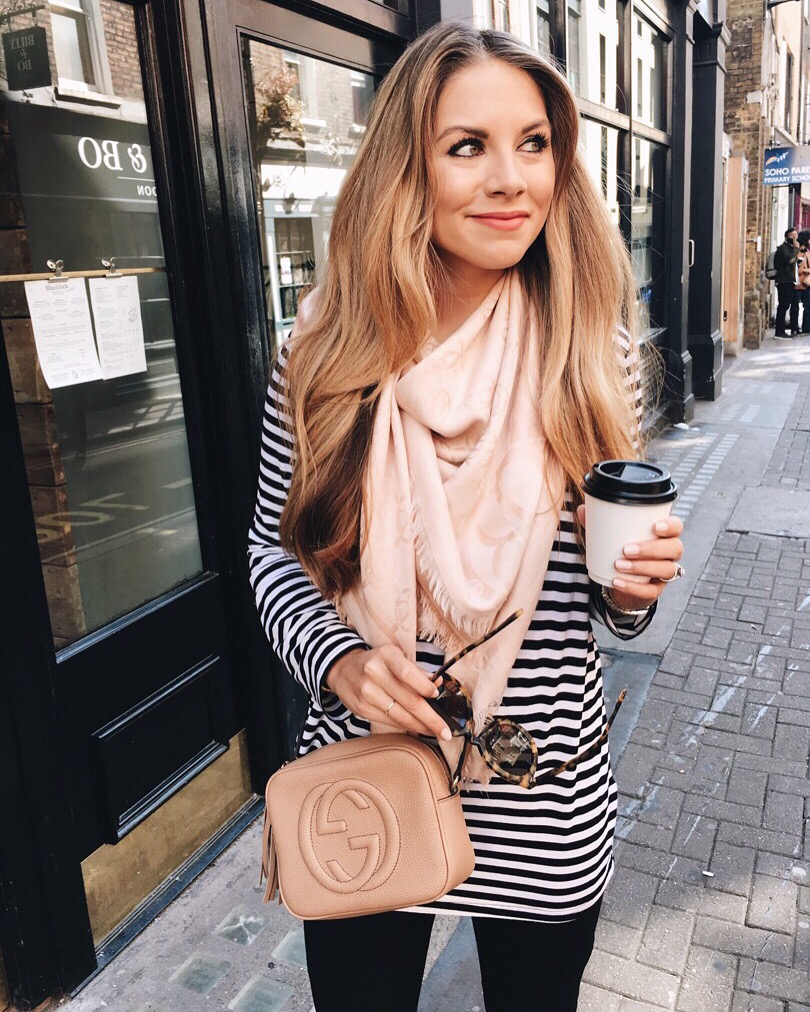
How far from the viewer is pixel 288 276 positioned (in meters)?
3.31

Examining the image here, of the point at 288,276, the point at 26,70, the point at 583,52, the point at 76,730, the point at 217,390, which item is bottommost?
the point at 76,730

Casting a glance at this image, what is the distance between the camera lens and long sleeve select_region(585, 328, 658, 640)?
140 cm

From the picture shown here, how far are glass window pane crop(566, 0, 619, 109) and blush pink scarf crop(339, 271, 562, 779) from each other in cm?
537

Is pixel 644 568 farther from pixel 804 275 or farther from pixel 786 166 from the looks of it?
pixel 804 275

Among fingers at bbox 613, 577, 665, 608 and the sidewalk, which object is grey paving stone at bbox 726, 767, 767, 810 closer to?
the sidewalk

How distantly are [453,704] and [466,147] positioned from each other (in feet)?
2.96

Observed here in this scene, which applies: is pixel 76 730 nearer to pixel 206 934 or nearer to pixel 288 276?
pixel 206 934

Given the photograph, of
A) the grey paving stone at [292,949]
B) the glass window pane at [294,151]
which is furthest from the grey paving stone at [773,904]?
the glass window pane at [294,151]

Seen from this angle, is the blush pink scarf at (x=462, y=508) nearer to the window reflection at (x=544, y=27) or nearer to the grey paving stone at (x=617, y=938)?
the grey paving stone at (x=617, y=938)

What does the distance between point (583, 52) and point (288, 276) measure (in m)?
4.45

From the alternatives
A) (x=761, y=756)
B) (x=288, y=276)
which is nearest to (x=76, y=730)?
(x=288, y=276)

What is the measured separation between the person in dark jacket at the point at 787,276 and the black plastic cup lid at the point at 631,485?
1591cm

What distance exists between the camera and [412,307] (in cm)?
150

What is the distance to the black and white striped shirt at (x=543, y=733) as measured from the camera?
4.66 ft
